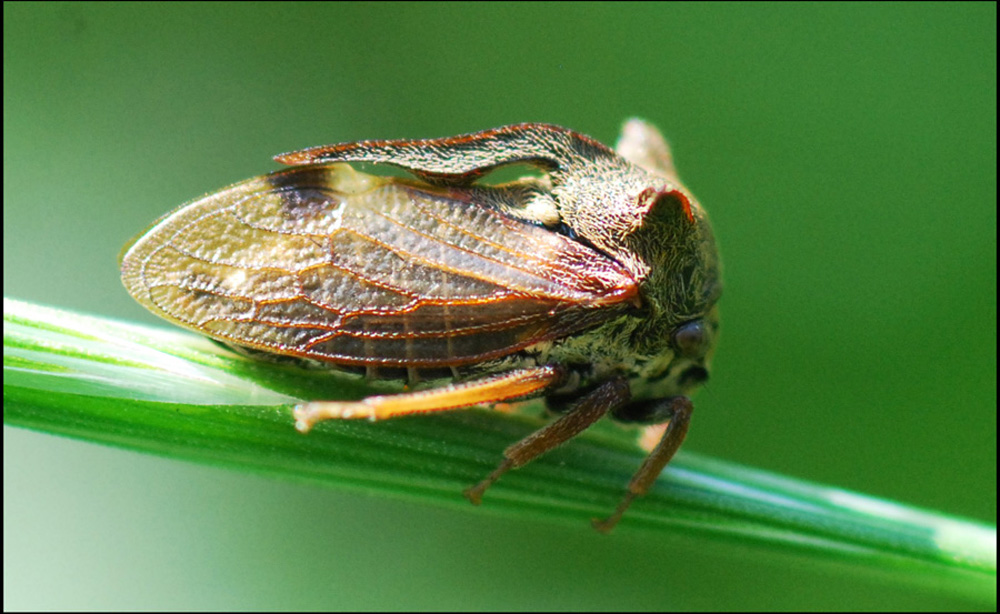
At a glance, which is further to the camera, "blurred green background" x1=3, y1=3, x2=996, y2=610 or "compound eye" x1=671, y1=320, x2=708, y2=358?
"blurred green background" x1=3, y1=3, x2=996, y2=610

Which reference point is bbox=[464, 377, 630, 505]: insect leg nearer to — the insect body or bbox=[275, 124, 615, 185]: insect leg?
the insect body

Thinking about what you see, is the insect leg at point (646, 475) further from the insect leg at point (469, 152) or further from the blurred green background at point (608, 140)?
the blurred green background at point (608, 140)

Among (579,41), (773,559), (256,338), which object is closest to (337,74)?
(579,41)

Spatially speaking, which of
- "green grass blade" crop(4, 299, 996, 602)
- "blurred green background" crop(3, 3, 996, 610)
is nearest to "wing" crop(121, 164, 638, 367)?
"green grass blade" crop(4, 299, 996, 602)

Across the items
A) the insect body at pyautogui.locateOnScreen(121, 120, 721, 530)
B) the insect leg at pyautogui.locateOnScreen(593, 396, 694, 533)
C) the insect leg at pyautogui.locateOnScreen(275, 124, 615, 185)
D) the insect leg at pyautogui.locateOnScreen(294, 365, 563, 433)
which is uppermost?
the insect leg at pyautogui.locateOnScreen(275, 124, 615, 185)

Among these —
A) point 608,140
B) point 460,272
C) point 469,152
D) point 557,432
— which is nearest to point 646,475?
point 557,432

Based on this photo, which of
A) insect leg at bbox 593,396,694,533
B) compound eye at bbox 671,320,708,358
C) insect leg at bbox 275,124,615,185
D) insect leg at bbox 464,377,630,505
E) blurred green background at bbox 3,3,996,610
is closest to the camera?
insect leg at bbox 464,377,630,505

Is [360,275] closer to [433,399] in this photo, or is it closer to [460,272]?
[460,272]

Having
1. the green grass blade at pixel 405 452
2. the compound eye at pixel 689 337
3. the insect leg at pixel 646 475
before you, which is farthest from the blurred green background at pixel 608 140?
the insect leg at pixel 646 475

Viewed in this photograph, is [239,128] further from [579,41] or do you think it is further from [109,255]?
[579,41]

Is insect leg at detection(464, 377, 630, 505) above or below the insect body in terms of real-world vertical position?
below
